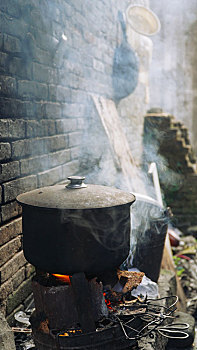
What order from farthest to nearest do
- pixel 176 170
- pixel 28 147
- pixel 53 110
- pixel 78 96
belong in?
pixel 176 170
pixel 78 96
pixel 53 110
pixel 28 147

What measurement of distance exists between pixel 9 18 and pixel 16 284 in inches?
98.8

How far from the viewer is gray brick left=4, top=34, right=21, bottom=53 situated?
11.0 feet

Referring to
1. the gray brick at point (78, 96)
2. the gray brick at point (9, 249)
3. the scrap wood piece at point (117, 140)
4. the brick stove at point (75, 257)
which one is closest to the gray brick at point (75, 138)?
the gray brick at point (78, 96)

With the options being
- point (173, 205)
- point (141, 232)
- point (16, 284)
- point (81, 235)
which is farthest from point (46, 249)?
point (173, 205)

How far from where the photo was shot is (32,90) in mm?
4000

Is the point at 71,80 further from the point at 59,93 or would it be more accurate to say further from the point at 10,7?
the point at 10,7

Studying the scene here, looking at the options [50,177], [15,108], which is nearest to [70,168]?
[50,177]

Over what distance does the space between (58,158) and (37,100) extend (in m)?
0.93

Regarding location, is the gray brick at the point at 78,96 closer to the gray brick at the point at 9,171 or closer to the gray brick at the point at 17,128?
the gray brick at the point at 17,128

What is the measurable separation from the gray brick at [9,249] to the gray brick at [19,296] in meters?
0.37

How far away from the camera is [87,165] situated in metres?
5.88

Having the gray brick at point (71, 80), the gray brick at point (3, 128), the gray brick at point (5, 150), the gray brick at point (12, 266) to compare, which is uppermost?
the gray brick at point (71, 80)

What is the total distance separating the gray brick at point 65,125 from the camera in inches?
193

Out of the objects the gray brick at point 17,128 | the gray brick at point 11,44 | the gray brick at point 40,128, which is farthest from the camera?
the gray brick at point 40,128
